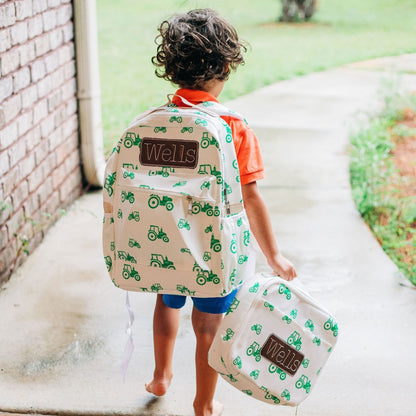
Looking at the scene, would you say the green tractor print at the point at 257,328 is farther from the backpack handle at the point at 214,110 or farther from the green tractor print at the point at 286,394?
the backpack handle at the point at 214,110

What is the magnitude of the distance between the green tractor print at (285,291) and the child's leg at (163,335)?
0.48m

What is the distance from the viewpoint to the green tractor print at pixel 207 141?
195 cm

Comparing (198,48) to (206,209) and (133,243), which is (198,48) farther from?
(133,243)

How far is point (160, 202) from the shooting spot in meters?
1.98

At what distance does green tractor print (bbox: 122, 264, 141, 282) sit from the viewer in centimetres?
209

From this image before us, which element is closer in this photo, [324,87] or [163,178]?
[163,178]

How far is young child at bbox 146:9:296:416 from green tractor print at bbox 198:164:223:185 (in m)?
0.15

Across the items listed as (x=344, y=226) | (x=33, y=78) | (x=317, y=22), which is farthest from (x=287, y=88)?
(x=317, y=22)

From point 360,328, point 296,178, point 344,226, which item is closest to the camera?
point 360,328

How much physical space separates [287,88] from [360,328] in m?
5.98

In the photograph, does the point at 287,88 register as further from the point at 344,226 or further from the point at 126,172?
the point at 126,172

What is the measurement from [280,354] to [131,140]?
0.84 meters

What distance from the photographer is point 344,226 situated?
14.3 ft

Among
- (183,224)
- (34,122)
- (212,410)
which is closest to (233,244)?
Answer: (183,224)
